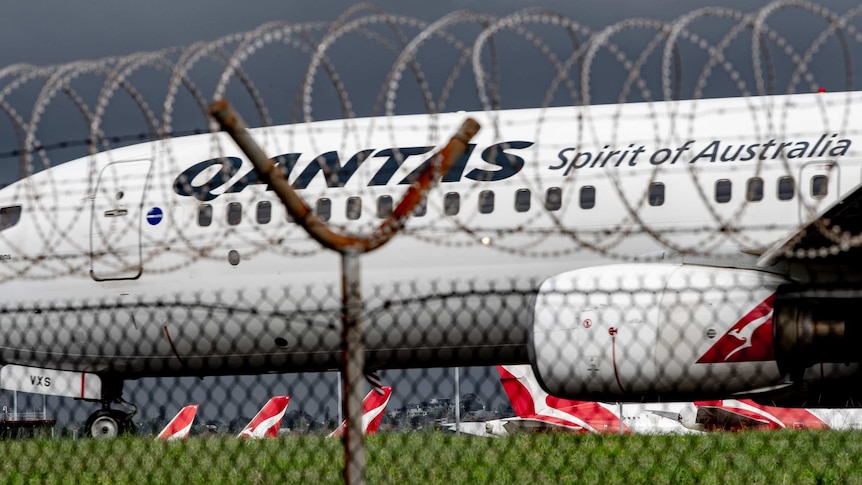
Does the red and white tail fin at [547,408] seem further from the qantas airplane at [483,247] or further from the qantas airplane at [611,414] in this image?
the qantas airplane at [483,247]

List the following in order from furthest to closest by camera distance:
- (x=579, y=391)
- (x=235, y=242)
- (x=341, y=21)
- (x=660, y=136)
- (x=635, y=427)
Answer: (x=635, y=427)
(x=235, y=242)
(x=660, y=136)
(x=579, y=391)
(x=341, y=21)

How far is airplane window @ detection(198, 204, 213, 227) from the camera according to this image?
16484 millimetres

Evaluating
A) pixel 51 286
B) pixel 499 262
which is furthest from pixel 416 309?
pixel 51 286

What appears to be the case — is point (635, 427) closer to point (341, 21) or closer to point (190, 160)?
point (190, 160)

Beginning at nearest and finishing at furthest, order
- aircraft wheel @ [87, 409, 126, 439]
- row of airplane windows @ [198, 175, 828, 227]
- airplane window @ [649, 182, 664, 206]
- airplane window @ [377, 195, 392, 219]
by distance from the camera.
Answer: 1. row of airplane windows @ [198, 175, 828, 227]
2. airplane window @ [649, 182, 664, 206]
3. airplane window @ [377, 195, 392, 219]
4. aircraft wheel @ [87, 409, 126, 439]

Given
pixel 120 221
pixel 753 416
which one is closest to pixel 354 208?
pixel 120 221

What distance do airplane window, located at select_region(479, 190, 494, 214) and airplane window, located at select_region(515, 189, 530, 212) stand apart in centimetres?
29

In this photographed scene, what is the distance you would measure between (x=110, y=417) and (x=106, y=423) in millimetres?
129

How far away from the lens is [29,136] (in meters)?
11.7

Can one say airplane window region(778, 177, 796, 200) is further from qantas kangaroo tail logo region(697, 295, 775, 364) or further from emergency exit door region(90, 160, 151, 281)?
emergency exit door region(90, 160, 151, 281)

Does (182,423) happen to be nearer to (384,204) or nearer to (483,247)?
(384,204)

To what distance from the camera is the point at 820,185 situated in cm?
1459

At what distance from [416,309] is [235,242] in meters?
2.59

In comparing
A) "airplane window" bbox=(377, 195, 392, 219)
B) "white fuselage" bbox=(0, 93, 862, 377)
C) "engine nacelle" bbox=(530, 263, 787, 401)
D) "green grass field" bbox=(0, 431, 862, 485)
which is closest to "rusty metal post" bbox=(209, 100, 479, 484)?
A: "green grass field" bbox=(0, 431, 862, 485)
